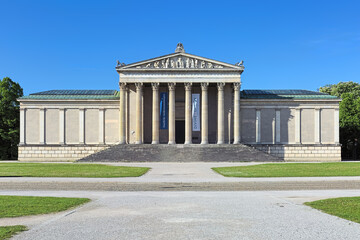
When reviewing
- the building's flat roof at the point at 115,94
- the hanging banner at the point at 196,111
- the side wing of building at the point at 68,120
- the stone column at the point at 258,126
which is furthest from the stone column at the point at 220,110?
the side wing of building at the point at 68,120

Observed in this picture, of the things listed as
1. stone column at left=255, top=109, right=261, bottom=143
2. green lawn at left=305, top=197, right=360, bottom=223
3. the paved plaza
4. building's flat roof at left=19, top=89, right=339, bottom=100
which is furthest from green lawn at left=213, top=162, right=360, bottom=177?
building's flat roof at left=19, top=89, right=339, bottom=100

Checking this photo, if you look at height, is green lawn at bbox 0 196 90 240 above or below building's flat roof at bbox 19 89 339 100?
below

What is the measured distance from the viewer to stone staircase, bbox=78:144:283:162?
211 ft

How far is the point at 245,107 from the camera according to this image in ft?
267

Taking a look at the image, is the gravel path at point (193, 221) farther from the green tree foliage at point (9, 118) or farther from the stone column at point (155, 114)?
the green tree foliage at point (9, 118)

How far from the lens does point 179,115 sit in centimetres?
8112

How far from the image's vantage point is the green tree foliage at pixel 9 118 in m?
82.1

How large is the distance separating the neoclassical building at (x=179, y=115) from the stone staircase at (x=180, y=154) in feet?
17.3

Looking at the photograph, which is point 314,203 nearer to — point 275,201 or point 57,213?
point 275,201

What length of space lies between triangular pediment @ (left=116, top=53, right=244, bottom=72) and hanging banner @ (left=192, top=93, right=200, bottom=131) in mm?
5601

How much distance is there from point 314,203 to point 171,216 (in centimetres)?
717

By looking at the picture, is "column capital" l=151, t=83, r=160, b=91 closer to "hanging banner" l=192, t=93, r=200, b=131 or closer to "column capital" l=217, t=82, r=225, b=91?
"hanging banner" l=192, t=93, r=200, b=131

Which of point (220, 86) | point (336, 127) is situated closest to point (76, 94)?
point (220, 86)

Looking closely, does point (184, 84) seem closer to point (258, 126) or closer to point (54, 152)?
point (258, 126)
